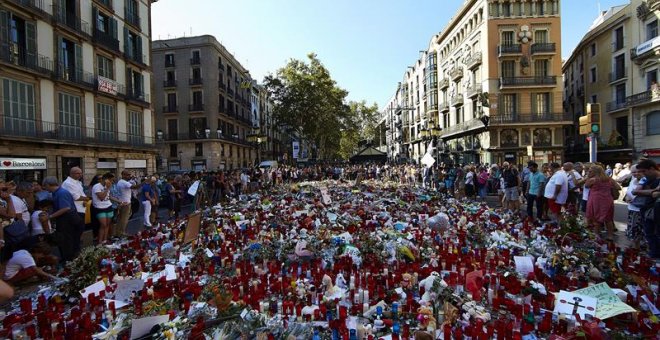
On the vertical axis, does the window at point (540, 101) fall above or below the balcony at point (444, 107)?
below

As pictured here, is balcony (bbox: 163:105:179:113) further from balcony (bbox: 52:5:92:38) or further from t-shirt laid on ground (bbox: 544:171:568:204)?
t-shirt laid on ground (bbox: 544:171:568:204)

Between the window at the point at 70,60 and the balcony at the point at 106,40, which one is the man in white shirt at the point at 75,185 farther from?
the balcony at the point at 106,40

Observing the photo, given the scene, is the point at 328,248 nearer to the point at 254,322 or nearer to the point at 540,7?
the point at 254,322

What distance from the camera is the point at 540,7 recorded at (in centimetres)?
3850

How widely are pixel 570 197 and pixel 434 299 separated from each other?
837 cm

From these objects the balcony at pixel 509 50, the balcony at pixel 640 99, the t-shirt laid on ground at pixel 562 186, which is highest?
the balcony at pixel 509 50

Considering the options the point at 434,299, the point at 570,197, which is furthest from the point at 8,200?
the point at 570,197

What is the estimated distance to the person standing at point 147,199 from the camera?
1074 cm

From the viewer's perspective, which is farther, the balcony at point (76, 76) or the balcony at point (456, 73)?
the balcony at point (456, 73)

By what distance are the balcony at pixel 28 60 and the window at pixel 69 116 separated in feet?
5.74

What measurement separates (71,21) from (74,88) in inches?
172

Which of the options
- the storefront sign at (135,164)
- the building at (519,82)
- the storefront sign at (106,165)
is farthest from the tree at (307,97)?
the storefront sign at (106,165)

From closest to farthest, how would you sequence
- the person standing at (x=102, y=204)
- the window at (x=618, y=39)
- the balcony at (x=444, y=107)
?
the person standing at (x=102, y=204)
the window at (x=618, y=39)
the balcony at (x=444, y=107)

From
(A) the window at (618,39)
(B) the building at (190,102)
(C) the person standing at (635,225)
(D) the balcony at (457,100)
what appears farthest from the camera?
(B) the building at (190,102)
